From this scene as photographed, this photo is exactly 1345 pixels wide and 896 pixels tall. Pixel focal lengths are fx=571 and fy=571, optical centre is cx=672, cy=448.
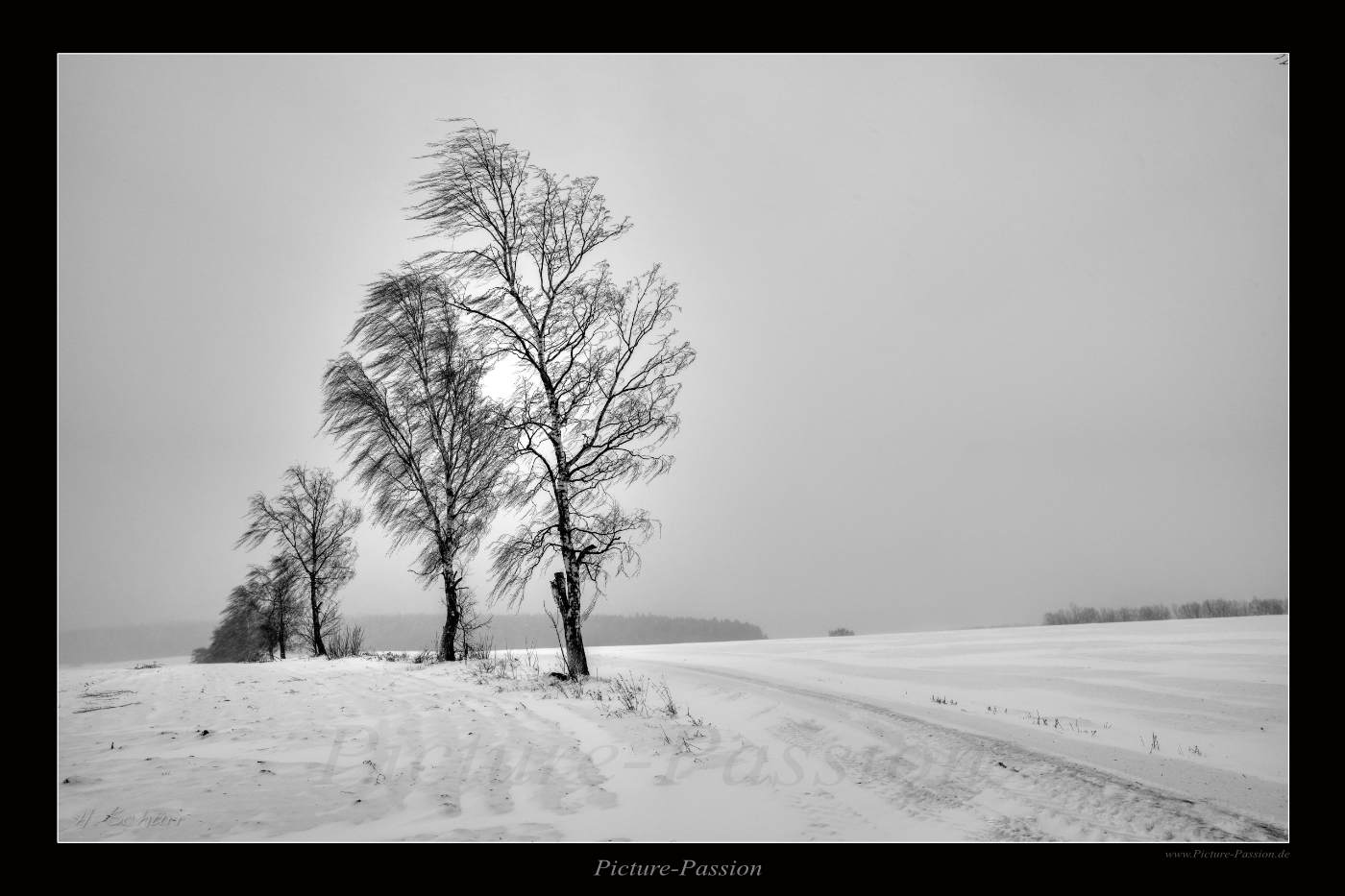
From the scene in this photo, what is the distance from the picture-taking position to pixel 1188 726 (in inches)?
205

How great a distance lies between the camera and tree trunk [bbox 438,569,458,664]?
13.4 metres

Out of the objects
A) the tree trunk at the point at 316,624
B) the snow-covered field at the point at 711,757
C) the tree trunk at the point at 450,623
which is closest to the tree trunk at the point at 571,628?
the snow-covered field at the point at 711,757

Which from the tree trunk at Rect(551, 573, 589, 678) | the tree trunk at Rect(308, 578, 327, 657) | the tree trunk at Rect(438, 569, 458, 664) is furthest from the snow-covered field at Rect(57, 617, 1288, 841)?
the tree trunk at Rect(308, 578, 327, 657)

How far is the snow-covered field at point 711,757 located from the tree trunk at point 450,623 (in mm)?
5167

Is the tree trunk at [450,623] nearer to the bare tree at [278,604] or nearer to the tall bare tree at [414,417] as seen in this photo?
the tall bare tree at [414,417]

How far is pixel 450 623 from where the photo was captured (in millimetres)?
13680

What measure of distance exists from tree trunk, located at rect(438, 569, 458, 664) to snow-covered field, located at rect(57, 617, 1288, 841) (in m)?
5.17

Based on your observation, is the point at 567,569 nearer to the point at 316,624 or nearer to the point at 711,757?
the point at 711,757

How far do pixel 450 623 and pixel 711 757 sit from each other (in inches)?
418

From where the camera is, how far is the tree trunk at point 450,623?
44.0 ft
